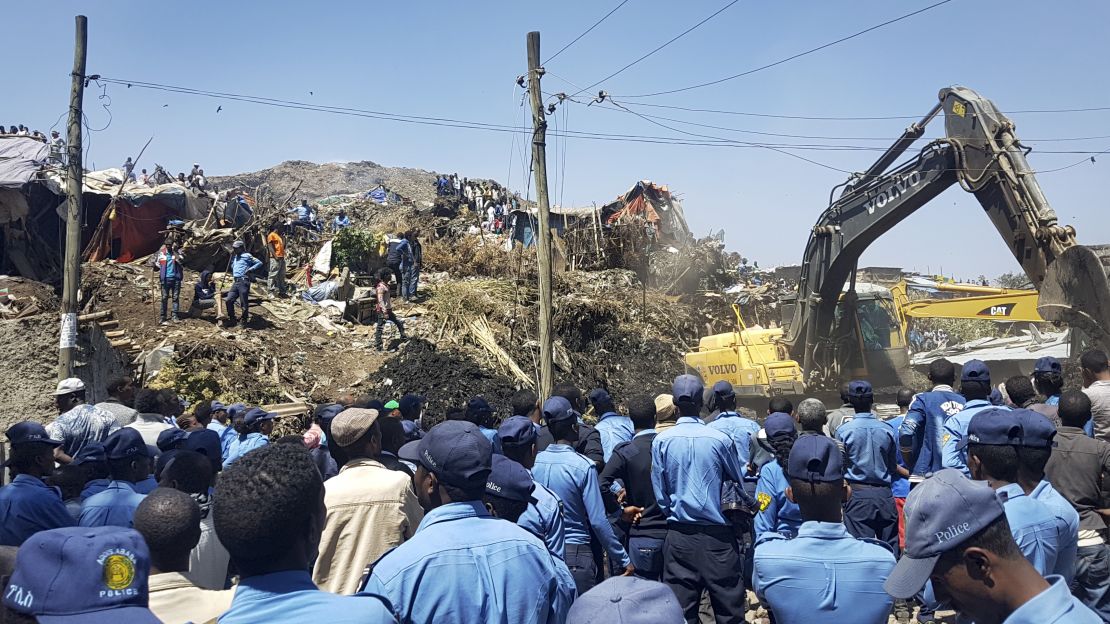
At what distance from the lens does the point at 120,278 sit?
730 inches

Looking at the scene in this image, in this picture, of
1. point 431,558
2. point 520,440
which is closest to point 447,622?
point 431,558

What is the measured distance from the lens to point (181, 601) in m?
3.03

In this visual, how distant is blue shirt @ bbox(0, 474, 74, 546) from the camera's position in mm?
4570

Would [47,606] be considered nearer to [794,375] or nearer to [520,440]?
[520,440]

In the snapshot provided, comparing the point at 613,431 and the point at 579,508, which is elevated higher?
the point at 613,431

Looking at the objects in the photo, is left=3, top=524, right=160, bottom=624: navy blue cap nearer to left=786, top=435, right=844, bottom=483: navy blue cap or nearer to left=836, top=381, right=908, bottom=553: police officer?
left=786, top=435, right=844, bottom=483: navy blue cap

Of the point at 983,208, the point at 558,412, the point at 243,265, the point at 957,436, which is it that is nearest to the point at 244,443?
the point at 558,412

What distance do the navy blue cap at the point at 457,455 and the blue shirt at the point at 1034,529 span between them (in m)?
2.28

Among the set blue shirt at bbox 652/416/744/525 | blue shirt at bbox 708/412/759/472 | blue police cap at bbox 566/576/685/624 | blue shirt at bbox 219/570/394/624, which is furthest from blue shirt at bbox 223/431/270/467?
blue police cap at bbox 566/576/685/624

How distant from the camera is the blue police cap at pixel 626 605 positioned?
90.0 inches

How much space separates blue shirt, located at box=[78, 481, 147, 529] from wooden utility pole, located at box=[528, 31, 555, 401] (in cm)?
838

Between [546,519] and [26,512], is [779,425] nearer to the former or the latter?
[546,519]

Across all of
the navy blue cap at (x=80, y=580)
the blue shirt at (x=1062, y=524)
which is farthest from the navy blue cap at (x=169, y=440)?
the blue shirt at (x=1062, y=524)

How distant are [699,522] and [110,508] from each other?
141 inches
